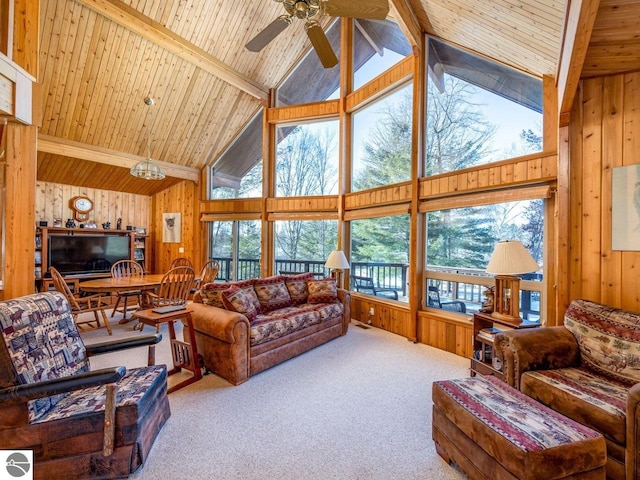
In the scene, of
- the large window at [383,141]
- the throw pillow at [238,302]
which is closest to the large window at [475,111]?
the large window at [383,141]

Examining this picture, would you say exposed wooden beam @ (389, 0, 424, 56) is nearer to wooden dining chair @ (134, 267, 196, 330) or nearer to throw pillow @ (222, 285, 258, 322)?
throw pillow @ (222, 285, 258, 322)

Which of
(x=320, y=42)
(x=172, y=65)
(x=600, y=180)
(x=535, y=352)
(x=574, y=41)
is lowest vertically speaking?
(x=535, y=352)

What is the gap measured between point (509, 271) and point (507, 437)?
60.9 inches

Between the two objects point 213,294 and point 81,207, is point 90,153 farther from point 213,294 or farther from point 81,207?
point 213,294

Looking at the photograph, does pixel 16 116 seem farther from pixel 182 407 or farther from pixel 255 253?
pixel 255 253

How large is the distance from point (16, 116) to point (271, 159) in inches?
166

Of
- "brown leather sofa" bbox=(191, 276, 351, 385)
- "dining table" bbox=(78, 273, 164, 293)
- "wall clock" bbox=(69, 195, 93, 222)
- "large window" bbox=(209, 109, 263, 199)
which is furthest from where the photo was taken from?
"large window" bbox=(209, 109, 263, 199)

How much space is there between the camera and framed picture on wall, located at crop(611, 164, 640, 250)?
2418mm

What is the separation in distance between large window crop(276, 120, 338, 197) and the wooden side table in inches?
140

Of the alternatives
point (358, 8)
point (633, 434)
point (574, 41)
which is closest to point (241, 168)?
point (358, 8)

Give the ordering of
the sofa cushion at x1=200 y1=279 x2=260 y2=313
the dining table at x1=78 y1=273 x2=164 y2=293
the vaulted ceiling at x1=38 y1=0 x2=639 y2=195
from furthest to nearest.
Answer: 1. the dining table at x1=78 y1=273 x2=164 y2=293
2. the sofa cushion at x1=200 y1=279 x2=260 y2=313
3. the vaulted ceiling at x1=38 y1=0 x2=639 y2=195

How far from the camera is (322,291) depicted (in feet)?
14.3

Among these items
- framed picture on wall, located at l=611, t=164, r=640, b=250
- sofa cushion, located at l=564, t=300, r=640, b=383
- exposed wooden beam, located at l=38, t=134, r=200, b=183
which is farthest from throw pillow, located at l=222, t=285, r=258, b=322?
exposed wooden beam, located at l=38, t=134, r=200, b=183

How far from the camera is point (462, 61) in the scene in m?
3.85
